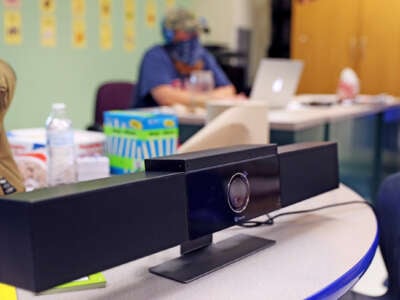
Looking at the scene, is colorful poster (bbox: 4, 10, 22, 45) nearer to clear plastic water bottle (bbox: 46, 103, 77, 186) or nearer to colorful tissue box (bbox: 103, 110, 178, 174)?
colorful tissue box (bbox: 103, 110, 178, 174)

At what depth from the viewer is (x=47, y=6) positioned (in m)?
3.68

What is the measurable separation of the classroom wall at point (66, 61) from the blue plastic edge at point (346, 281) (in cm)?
269

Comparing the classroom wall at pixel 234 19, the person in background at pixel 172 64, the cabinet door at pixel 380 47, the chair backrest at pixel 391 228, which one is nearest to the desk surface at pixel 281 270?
the chair backrest at pixel 391 228

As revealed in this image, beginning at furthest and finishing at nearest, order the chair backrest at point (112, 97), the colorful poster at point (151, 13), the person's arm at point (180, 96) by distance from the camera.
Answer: the colorful poster at point (151, 13)
the chair backrest at point (112, 97)
the person's arm at point (180, 96)

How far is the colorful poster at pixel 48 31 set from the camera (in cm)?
367

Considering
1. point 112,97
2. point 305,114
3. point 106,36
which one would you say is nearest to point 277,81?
point 305,114

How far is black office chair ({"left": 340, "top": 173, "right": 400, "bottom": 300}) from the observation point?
1277 mm

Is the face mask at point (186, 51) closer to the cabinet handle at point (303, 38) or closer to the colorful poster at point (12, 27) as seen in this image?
the colorful poster at point (12, 27)

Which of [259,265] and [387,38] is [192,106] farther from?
[387,38]

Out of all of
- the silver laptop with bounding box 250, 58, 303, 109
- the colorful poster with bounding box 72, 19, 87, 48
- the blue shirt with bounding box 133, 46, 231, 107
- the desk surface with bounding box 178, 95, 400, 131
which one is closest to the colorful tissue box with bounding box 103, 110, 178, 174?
the desk surface with bounding box 178, 95, 400, 131

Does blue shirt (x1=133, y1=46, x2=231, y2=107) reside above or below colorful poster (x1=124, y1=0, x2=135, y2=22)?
below

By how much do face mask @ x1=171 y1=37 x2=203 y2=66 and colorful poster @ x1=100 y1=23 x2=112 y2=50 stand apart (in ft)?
3.77

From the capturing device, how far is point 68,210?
665mm

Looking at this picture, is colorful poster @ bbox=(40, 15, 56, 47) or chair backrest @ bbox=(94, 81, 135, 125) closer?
chair backrest @ bbox=(94, 81, 135, 125)
